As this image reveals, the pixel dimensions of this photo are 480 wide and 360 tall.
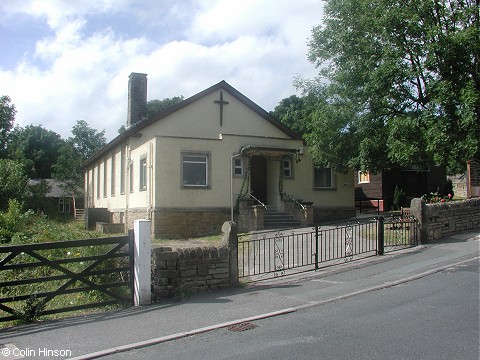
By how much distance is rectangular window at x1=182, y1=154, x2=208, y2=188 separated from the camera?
1989cm

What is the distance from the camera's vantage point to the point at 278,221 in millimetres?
20641

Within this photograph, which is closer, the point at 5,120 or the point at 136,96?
the point at 136,96

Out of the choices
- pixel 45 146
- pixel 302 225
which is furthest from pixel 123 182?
pixel 45 146

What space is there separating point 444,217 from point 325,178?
922 centimetres

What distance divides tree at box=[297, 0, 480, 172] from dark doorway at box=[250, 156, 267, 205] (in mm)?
2676

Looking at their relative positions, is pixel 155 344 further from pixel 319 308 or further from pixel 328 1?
pixel 328 1

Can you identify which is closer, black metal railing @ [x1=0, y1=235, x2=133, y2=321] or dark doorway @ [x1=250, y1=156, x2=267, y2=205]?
black metal railing @ [x1=0, y1=235, x2=133, y2=321]

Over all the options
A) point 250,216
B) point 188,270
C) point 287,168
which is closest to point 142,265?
point 188,270

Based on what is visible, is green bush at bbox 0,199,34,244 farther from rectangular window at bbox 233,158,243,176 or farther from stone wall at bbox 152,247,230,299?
stone wall at bbox 152,247,230,299

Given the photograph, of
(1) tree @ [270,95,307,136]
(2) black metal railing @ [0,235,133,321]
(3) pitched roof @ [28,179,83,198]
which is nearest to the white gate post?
(2) black metal railing @ [0,235,133,321]

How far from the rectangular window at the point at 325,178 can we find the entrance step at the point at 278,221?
3.66 m

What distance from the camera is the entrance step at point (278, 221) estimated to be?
20.2m

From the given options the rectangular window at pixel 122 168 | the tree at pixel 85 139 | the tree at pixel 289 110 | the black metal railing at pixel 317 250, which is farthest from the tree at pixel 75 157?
the black metal railing at pixel 317 250

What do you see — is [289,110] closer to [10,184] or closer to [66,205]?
[10,184]
